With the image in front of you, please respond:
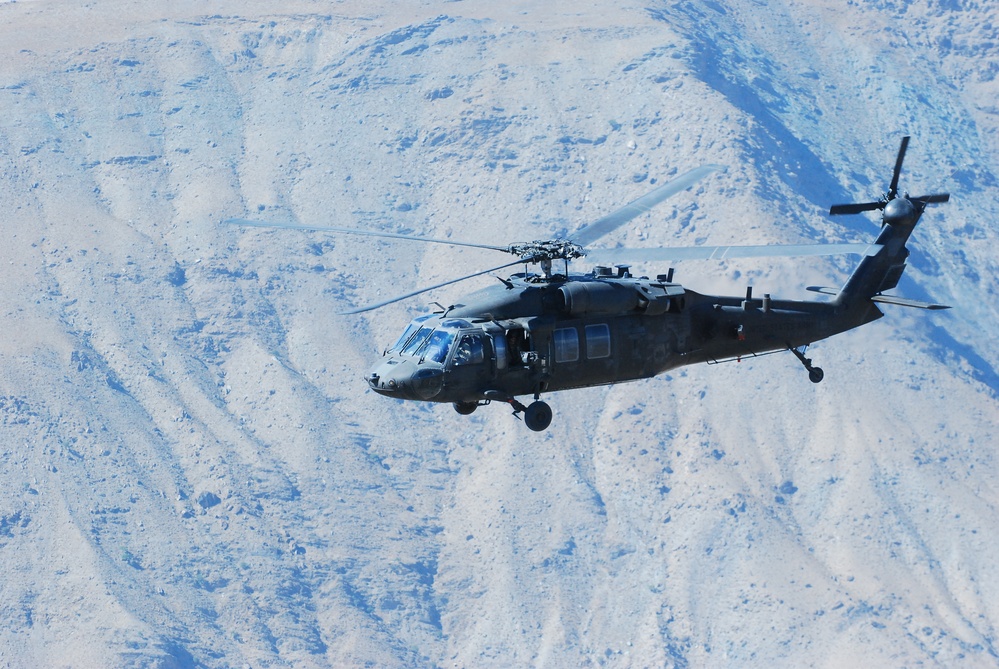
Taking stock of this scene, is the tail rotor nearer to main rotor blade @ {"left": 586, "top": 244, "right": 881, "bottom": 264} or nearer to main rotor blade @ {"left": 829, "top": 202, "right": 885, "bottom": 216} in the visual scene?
main rotor blade @ {"left": 829, "top": 202, "right": 885, "bottom": 216}

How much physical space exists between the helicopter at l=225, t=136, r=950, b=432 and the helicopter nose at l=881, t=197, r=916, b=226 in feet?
10.8

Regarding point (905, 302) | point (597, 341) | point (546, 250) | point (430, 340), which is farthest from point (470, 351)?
point (905, 302)

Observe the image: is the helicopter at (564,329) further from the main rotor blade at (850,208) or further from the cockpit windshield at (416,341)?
the main rotor blade at (850,208)

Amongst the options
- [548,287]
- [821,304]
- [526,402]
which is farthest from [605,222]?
[821,304]

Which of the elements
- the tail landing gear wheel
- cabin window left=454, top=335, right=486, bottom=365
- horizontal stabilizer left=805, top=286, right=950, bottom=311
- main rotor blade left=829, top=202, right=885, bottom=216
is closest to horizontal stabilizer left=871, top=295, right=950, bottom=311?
horizontal stabilizer left=805, top=286, right=950, bottom=311

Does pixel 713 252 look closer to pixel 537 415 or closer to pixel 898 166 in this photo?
pixel 537 415

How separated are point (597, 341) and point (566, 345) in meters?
1.14

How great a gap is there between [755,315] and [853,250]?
24.9ft

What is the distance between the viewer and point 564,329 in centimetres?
5194

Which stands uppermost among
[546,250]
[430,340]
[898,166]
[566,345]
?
[898,166]

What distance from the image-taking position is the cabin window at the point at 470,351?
50625 mm

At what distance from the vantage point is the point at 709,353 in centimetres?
5591

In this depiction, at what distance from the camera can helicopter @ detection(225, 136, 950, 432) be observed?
50500 mm

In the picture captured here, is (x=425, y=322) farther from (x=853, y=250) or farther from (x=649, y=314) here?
(x=853, y=250)
